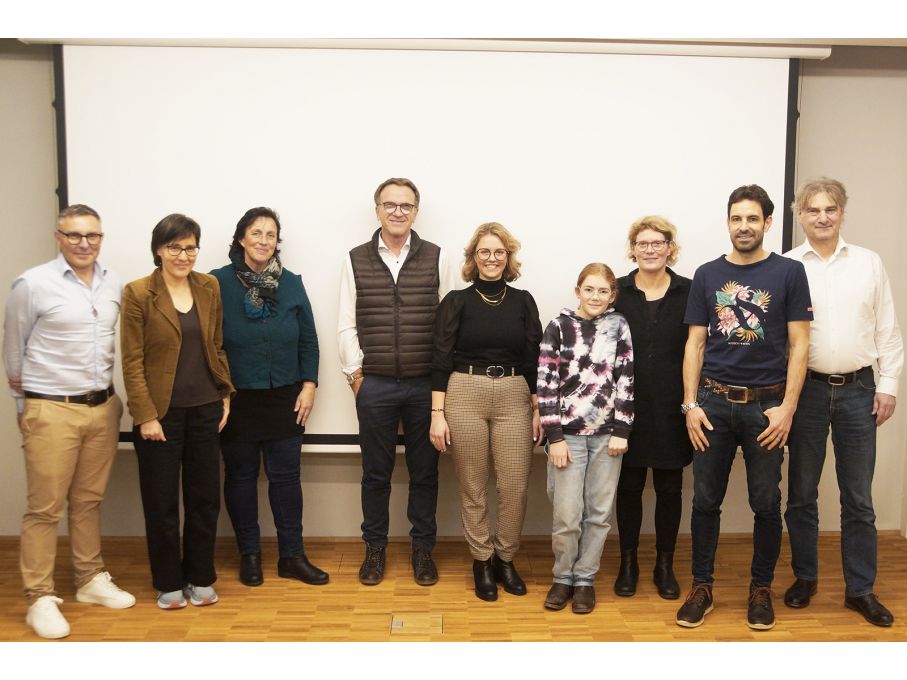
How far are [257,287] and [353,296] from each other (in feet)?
1.36

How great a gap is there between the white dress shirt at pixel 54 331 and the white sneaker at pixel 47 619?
75 cm

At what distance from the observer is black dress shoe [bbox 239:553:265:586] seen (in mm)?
3207

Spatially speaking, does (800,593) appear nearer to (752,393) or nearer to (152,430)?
(752,393)

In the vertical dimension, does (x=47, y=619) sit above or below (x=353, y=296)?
below

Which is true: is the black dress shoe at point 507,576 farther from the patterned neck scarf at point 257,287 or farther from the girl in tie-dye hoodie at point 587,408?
the patterned neck scarf at point 257,287

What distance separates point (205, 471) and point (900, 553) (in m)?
3.29

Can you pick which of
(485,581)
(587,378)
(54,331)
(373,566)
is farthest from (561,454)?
(54,331)

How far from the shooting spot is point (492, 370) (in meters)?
2.98

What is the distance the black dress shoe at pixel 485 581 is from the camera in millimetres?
3033

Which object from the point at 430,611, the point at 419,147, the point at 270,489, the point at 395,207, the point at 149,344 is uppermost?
the point at 419,147

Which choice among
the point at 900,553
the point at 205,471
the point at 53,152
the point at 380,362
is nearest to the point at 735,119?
the point at 380,362

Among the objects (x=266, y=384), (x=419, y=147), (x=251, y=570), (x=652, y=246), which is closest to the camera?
(x=652, y=246)

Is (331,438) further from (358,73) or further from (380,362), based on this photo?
(358,73)

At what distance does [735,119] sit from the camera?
11.4 ft
